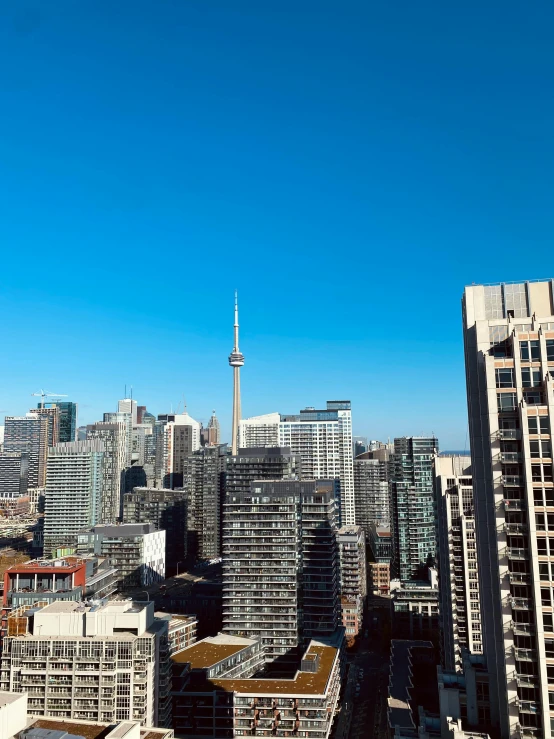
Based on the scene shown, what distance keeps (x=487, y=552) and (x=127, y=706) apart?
46111mm

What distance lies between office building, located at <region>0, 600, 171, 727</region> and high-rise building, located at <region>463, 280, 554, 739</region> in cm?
4114

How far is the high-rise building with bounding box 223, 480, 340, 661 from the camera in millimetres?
121562

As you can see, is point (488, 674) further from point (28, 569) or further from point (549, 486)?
point (28, 569)

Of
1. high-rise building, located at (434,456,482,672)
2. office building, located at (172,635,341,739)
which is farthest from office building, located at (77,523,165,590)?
high-rise building, located at (434,456,482,672)

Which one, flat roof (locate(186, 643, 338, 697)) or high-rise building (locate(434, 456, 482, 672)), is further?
flat roof (locate(186, 643, 338, 697))

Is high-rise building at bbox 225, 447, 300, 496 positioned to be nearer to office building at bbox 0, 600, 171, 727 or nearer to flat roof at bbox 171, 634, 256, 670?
flat roof at bbox 171, 634, 256, 670

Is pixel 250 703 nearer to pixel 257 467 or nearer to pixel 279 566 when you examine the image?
pixel 279 566

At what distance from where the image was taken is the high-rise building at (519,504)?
39.2 metres

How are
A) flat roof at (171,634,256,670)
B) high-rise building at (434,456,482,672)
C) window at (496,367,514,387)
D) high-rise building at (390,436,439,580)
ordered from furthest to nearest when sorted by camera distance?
high-rise building at (390,436,439,580), flat roof at (171,634,256,670), high-rise building at (434,456,482,672), window at (496,367,514,387)

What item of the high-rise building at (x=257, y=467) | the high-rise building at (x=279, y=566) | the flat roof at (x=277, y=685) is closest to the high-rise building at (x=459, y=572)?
the flat roof at (x=277, y=685)

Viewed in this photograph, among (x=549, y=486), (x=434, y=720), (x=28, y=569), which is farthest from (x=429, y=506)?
(x=549, y=486)

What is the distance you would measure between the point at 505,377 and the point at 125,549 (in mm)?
163251

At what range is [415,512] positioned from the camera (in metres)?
Answer: 182

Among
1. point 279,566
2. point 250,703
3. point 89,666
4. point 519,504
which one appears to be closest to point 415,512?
point 279,566
